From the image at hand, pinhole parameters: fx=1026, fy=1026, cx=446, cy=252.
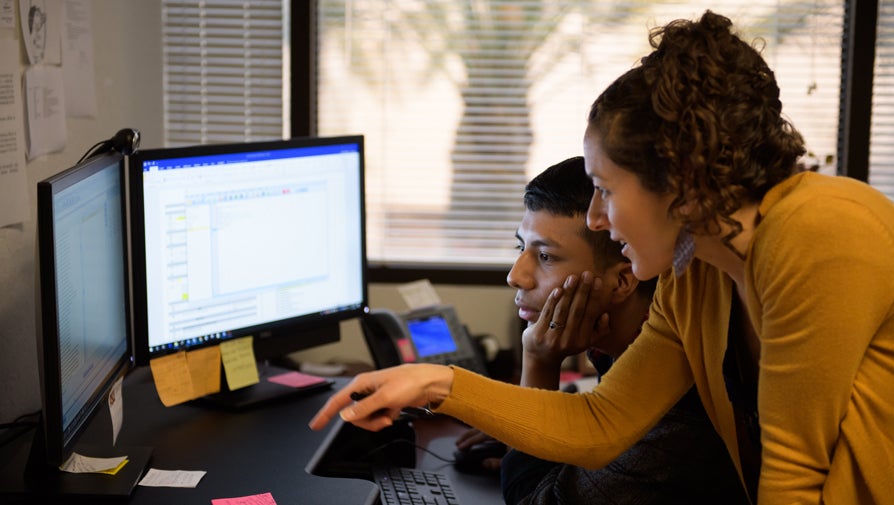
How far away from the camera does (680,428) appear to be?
4.95ft

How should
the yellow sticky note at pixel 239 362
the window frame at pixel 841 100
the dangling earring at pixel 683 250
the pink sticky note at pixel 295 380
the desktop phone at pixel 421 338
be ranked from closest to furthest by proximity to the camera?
1. the dangling earring at pixel 683 250
2. the yellow sticky note at pixel 239 362
3. the pink sticky note at pixel 295 380
4. the desktop phone at pixel 421 338
5. the window frame at pixel 841 100

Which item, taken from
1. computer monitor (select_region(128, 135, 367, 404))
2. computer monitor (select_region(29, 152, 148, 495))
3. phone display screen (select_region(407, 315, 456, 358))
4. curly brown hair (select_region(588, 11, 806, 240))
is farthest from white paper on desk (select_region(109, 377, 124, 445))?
curly brown hair (select_region(588, 11, 806, 240))

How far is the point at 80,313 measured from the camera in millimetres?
1384

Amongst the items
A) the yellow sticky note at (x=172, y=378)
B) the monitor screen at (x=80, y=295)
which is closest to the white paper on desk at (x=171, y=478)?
the monitor screen at (x=80, y=295)

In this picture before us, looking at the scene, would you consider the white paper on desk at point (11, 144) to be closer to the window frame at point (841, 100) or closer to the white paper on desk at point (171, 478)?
the white paper on desk at point (171, 478)

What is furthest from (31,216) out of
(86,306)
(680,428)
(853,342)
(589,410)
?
(853,342)

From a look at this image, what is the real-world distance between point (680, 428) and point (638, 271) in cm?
37

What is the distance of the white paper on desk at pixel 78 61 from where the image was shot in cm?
194

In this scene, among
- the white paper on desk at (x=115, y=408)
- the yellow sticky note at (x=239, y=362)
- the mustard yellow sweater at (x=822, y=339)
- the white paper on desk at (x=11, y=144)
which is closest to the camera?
the mustard yellow sweater at (x=822, y=339)

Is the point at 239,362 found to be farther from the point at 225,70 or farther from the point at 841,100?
the point at 841,100

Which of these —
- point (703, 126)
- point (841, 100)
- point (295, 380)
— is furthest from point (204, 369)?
point (841, 100)

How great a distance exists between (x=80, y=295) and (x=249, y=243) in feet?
1.69

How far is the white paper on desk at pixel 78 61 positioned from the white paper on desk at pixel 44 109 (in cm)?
5

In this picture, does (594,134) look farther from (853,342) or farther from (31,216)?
(31,216)
